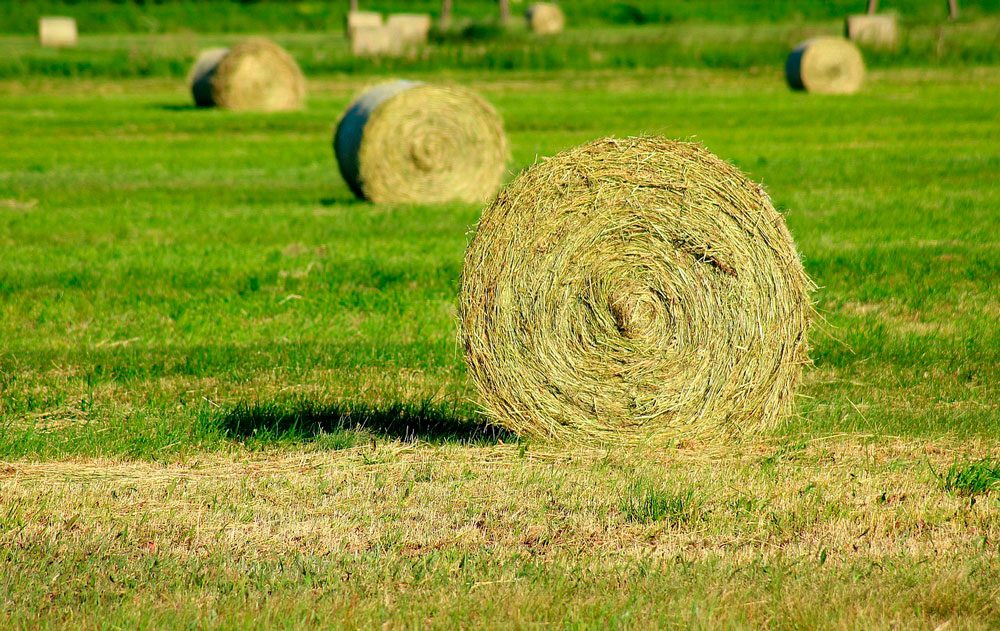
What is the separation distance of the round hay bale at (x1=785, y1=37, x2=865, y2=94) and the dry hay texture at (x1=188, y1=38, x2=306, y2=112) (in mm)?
12974

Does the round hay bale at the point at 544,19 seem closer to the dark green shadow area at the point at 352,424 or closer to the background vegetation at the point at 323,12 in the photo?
the background vegetation at the point at 323,12

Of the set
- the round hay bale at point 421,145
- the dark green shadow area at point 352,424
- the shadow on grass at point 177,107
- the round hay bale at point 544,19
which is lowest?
the dark green shadow area at point 352,424

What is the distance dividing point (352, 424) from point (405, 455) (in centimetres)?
72

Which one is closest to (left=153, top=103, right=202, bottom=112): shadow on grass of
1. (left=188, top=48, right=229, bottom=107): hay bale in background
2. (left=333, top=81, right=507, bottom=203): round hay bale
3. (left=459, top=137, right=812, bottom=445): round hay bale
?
(left=188, top=48, right=229, bottom=107): hay bale in background

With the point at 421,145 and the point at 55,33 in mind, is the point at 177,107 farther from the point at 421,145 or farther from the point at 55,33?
the point at 55,33

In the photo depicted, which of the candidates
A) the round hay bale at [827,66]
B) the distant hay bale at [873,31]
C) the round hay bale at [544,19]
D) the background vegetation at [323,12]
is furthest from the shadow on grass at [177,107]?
the background vegetation at [323,12]

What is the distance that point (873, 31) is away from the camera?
42.4m

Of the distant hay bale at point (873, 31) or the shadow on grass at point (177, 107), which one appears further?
the distant hay bale at point (873, 31)

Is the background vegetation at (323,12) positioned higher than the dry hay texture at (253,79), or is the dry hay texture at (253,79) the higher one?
the background vegetation at (323,12)

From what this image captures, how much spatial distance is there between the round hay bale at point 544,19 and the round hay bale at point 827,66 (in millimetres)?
26183

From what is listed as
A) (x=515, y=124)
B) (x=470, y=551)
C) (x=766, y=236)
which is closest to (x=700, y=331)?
(x=766, y=236)

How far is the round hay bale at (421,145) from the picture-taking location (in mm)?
15914

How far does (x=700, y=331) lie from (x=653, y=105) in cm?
2264

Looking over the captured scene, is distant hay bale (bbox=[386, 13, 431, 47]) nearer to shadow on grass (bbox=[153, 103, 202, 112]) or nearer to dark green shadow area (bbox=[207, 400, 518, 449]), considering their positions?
shadow on grass (bbox=[153, 103, 202, 112])
